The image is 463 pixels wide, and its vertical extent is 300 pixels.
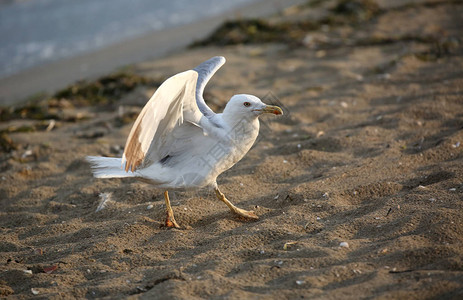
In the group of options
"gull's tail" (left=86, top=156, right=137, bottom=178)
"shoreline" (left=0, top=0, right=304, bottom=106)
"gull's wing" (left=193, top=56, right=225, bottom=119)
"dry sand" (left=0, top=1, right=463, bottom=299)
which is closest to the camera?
"dry sand" (left=0, top=1, right=463, bottom=299)

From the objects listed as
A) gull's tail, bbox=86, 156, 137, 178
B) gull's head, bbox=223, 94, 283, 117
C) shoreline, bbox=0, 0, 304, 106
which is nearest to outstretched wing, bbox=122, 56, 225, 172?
gull's tail, bbox=86, 156, 137, 178

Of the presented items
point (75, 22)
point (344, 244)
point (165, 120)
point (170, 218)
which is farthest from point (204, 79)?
point (75, 22)

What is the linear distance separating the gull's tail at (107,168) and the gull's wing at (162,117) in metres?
0.15

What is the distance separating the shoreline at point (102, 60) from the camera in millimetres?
9109

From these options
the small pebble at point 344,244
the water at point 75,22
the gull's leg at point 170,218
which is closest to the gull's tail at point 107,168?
the gull's leg at point 170,218

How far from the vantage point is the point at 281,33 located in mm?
9859

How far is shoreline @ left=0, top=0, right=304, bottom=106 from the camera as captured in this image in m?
9.11

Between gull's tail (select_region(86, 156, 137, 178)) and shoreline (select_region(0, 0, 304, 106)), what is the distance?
481cm

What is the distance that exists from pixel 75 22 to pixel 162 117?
11.6m

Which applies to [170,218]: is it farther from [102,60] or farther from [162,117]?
[102,60]

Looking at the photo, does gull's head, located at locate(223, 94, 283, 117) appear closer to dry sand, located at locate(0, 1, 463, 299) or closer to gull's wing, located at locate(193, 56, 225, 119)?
gull's wing, located at locate(193, 56, 225, 119)

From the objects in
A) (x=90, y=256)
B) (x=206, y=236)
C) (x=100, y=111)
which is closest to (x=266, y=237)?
(x=206, y=236)

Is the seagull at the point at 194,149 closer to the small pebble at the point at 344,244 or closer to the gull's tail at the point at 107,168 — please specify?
the gull's tail at the point at 107,168

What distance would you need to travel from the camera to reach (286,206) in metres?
4.21
